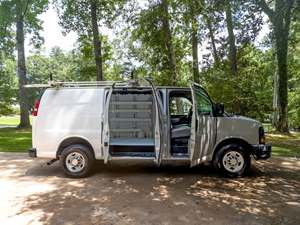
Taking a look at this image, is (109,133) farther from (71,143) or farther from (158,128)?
(158,128)

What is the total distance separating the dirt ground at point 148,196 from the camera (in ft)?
15.1

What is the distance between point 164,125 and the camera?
6.92 m

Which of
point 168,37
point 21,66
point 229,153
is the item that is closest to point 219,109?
point 229,153

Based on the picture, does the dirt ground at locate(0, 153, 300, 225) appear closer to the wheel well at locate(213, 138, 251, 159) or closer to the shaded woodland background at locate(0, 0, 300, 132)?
the wheel well at locate(213, 138, 251, 159)

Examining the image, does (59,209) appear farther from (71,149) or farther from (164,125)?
(164,125)

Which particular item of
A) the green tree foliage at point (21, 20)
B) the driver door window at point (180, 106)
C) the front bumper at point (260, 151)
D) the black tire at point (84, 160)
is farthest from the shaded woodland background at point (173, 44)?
the black tire at point (84, 160)

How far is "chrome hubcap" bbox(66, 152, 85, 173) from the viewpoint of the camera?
6996 mm

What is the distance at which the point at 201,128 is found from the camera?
685cm

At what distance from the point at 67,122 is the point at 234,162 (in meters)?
3.84

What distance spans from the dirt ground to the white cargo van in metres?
0.47

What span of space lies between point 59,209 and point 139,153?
256cm

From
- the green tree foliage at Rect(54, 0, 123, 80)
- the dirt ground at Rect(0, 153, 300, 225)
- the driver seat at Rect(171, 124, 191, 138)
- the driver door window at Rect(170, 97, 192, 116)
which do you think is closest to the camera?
the dirt ground at Rect(0, 153, 300, 225)

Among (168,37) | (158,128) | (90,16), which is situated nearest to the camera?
(158,128)

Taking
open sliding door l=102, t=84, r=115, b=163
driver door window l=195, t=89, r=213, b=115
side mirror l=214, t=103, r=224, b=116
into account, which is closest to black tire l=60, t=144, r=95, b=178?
open sliding door l=102, t=84, r=115, b=163
